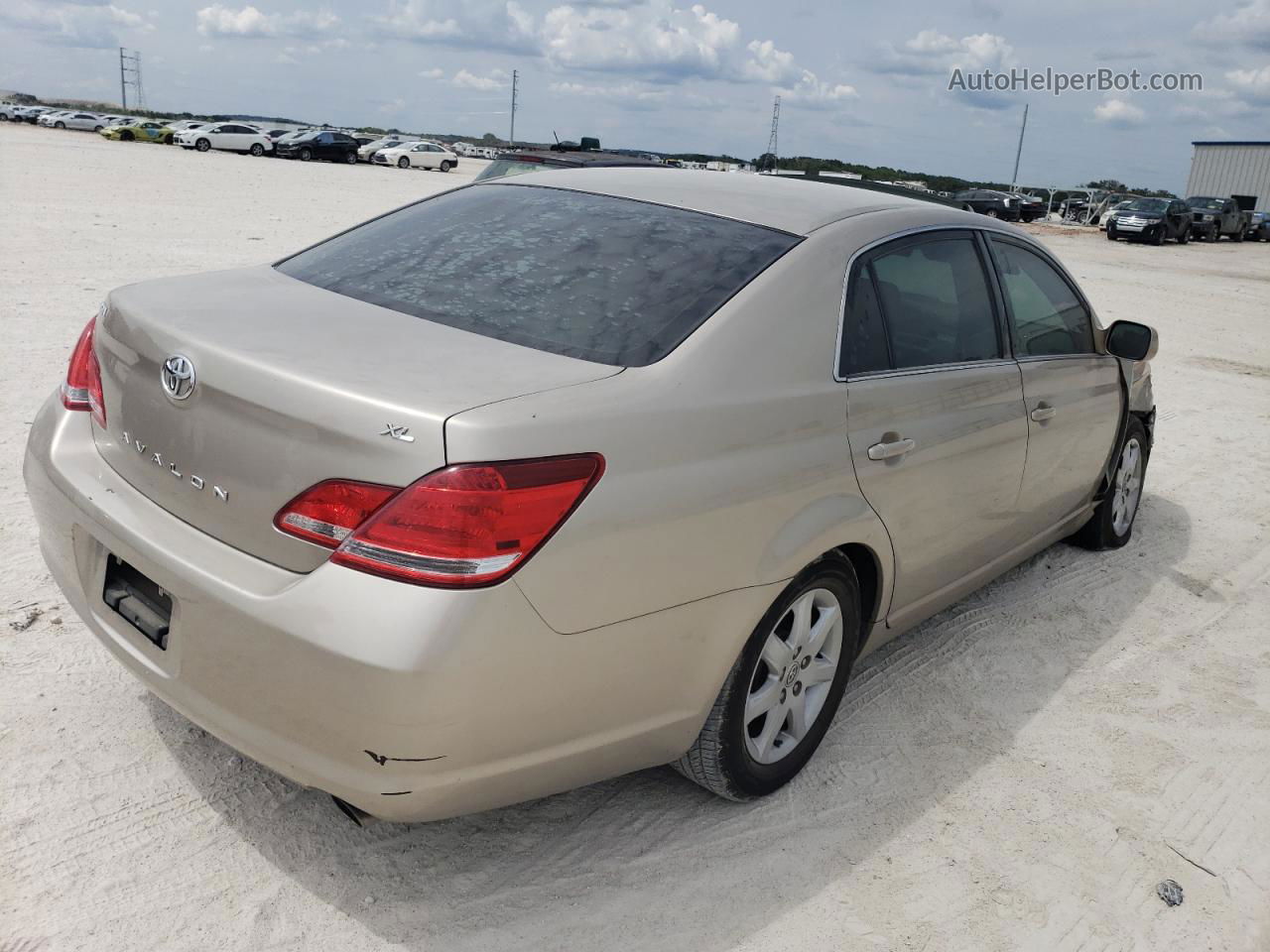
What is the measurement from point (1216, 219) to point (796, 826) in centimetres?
4401

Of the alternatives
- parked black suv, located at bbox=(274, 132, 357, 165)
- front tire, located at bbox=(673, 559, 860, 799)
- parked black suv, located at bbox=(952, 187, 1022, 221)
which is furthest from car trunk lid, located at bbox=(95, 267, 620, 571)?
parked black suv, located at bbox=(274, 132, 357, 165)

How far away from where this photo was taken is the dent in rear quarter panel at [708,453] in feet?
7.15

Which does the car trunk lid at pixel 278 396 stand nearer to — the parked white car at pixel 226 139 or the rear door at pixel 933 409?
the rear door at pixel 933 409

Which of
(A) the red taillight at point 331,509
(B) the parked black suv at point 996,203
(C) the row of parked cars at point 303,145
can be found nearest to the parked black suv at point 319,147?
(C) the row of parked cars at point 303,145

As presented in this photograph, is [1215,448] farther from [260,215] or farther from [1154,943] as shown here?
[260,215]

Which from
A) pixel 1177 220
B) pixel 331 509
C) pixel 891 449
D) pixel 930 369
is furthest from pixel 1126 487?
pixel 1177 220

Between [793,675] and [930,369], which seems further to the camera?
[930,369]

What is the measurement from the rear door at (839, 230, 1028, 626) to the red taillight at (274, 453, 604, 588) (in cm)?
117

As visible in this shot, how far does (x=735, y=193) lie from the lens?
132 inches

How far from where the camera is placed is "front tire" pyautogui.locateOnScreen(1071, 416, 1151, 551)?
5047 millimetres

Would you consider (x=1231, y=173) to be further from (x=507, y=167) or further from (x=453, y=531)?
(x=453, y=531)

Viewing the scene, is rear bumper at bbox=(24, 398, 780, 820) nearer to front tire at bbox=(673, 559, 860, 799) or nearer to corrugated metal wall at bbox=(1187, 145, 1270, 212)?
front tire at bbox=(673, 559, 860, 799)

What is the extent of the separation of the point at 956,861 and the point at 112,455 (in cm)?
241

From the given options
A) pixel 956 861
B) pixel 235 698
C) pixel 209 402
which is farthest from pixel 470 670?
pixel 956 861
